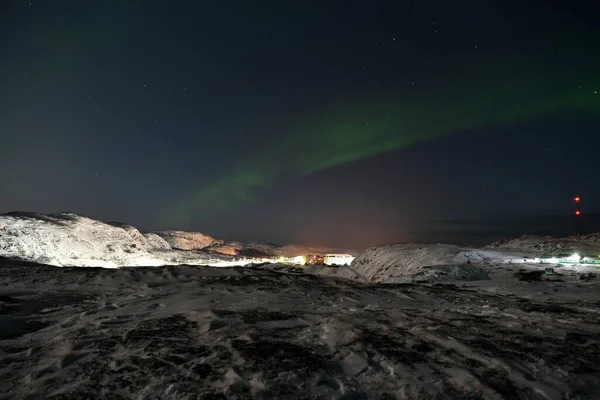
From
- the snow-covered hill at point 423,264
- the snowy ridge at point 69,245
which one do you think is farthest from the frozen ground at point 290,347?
the snowy ridge at point 69,245

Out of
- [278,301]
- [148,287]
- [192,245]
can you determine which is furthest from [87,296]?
[192,245]

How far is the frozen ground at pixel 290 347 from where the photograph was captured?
12.6ft

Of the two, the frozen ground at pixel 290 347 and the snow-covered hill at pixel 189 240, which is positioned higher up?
the snow-covered hill at pixel 189 240

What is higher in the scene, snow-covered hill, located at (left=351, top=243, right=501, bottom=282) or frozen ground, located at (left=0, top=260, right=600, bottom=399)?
snow-covered hill, located at (left=351, top=243, right=501, bottom=282)

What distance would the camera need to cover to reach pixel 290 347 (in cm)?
504

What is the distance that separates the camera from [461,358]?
4793mm

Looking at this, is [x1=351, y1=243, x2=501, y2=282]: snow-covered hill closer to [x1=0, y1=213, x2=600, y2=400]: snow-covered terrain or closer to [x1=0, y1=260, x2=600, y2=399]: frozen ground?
[x1=0, y1=213, x2=600, y2=400]: snow-covered terrain

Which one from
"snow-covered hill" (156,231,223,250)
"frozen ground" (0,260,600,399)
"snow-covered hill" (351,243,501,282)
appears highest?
"snow-covered hill" (156,231,223,250)

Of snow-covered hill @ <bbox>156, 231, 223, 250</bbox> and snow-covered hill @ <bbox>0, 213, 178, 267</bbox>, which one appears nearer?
snow-covered hill @ <bbox>0, 213, 178, 267</bbox>

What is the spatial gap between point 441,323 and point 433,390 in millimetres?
3341

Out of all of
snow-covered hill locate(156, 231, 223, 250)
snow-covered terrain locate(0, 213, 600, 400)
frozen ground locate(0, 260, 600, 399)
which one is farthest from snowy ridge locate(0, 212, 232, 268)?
snow-covered hill locate(156, 231, 223, 250)

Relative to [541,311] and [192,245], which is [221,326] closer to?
[541,311]

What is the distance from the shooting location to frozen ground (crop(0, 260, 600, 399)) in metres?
3.83

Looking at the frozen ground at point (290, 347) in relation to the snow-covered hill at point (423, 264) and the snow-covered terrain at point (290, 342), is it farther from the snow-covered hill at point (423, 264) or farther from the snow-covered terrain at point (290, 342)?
the snow-covered hill at point (423, 264)
